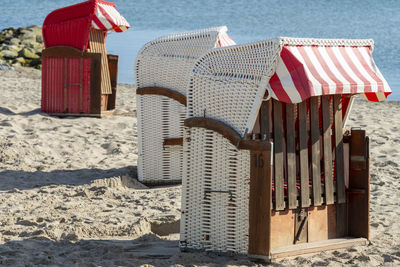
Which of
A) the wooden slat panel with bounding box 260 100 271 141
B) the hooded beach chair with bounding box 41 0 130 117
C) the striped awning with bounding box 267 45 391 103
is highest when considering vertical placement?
the hooded beach chair with bounding box 41 0 130 117

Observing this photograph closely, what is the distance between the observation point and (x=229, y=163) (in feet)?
15.1

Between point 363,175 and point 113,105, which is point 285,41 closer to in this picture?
point 363,175

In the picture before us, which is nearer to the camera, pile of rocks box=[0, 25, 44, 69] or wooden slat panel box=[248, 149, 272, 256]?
wooden slat panel box=[248, 149, 272, 256]

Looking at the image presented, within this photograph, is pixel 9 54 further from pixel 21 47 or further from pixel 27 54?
pixel 21 47

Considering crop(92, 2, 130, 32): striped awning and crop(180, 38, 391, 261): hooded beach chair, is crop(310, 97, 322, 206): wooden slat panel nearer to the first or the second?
crop(180, 38, 391, 261): hooded beach chair

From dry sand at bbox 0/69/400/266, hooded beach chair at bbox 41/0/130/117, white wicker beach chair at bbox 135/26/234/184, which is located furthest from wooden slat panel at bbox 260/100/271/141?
hooded beach chair at bbox 41/0/130/117

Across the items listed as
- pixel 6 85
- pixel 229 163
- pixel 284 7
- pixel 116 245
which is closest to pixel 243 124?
pixel 229 163

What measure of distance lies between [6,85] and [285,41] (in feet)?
37.7

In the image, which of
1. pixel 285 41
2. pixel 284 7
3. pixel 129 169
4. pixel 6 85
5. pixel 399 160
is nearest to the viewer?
pixel 285 41

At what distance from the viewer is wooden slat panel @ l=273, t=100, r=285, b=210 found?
181 inches

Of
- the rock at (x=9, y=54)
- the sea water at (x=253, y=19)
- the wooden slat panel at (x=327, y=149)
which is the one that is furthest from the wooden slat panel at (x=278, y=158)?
the sea water at (x=253, y=19)

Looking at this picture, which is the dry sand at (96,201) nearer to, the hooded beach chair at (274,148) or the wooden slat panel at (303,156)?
the hooded beach chair at (274,148)

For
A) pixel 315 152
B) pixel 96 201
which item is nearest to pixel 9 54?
pixel 96 201

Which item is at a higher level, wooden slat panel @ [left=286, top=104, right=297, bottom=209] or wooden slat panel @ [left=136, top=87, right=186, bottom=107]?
wooden slat panel @ [left=136, top=87, right=186, bottom=107]
